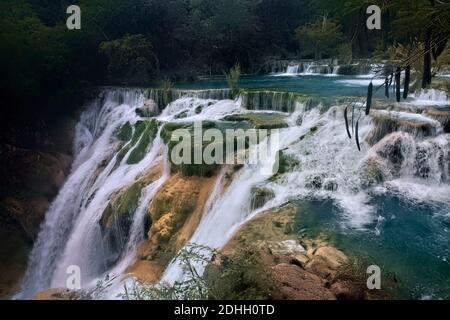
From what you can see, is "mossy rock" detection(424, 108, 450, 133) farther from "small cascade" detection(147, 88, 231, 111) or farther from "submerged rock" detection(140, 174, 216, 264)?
"small cascade" detection(147, 88, 231, 111)

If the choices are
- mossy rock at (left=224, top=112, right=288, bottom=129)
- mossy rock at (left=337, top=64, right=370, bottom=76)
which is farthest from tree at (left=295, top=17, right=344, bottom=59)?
mossy rock at (left=224, top=112, right=288, bottom=129)

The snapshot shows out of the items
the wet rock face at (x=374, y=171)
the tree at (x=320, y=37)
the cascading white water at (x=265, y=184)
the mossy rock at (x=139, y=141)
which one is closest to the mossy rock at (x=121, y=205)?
the cascading white water at (x=265, y=184)

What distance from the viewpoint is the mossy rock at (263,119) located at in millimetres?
10969

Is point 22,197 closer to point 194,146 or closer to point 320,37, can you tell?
point 194,146

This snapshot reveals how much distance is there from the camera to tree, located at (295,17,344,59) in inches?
1016

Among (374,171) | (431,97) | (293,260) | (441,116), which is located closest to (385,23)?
(431,97)

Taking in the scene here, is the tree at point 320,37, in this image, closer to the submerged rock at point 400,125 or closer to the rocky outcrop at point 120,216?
the submerged rock at point 400,125

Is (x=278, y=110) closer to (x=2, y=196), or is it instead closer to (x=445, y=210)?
(x=445, y=210)

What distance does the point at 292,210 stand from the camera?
7.45 meters

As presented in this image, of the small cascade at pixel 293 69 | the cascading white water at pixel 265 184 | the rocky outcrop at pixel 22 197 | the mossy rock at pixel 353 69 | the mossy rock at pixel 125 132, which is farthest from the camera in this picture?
the small cascade at pixel 293 69

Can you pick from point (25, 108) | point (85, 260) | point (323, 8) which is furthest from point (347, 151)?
point (323, 8)

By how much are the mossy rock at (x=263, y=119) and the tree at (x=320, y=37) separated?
15167 mm

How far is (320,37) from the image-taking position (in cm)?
2575

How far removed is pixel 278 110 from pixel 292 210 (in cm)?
615
